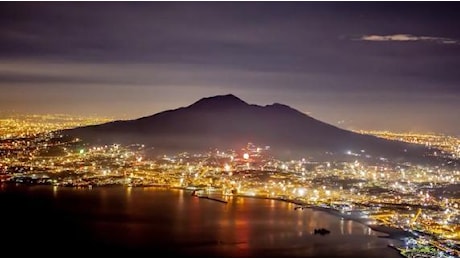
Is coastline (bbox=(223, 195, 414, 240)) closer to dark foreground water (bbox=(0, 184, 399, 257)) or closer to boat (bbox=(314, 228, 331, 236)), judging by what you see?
dark foreground water (bbox=(0, 184, 399, 257))

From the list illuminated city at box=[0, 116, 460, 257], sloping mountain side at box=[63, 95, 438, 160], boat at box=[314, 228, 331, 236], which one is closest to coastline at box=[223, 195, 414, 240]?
illuminated city at box=[0, 116, 460, 257]

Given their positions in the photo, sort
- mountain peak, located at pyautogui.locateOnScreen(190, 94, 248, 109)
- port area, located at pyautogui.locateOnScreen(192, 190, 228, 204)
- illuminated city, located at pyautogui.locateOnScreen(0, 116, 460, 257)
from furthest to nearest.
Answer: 1. mountain peak, located at pyautogui.locateOnScreen(190, 94, 248, 109)
2. port area, located at pyautogui.locateOnScreen(192, 190, 228, 204)
3. illuminated city, located at pyautogui.locateOnScreen(0, 116, 460, 257)

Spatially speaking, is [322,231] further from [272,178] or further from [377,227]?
[272,178]

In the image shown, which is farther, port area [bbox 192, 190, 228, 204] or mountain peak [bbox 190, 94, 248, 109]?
mountain peak [bbox 190, 94, 248, 109]

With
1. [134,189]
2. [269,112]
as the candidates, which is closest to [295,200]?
[134,189]

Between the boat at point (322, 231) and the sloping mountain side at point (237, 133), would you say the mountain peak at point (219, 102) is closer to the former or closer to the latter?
the sloping mountain side at point (237, 133)

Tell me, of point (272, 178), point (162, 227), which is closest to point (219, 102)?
point (272, 178)
